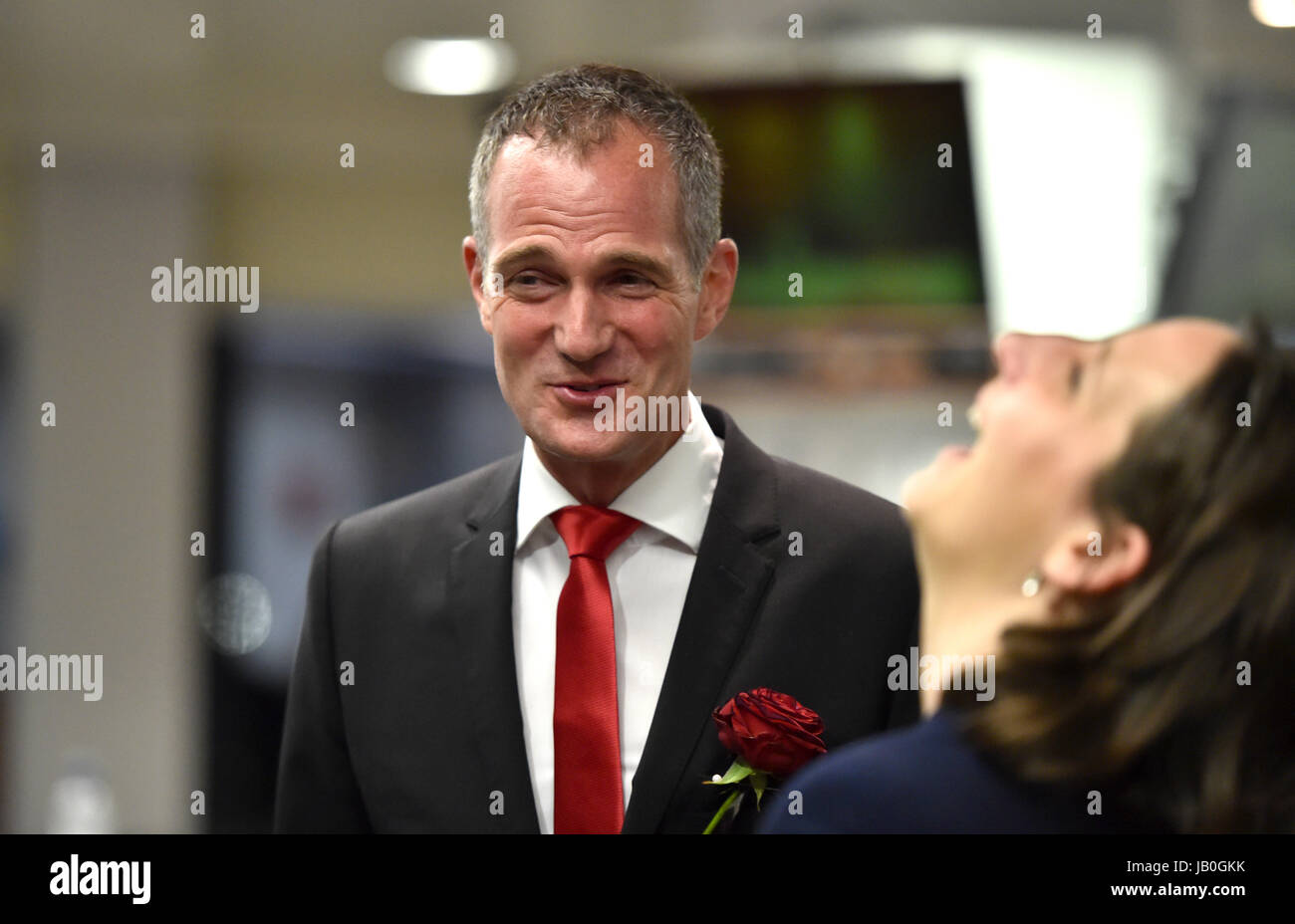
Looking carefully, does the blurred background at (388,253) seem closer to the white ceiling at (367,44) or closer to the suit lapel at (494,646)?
the white ceiling at (367,44)

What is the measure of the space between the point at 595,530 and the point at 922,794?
0.48 meters

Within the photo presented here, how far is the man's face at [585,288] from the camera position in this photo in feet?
4.81

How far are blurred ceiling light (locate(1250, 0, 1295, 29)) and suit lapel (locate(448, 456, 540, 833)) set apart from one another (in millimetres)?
1242

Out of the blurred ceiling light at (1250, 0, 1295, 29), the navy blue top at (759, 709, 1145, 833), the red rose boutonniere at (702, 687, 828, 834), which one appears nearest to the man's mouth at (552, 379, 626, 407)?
the red rose boutonniere at (702, 687, 828, 834)

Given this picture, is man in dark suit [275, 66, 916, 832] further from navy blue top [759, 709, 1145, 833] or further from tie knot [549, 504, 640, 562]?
navy blue top [759, 709, 1145, 833]

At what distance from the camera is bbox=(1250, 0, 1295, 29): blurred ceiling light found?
185cm

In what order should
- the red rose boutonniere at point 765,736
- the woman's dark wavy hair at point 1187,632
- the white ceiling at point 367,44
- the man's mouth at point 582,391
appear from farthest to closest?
the white ceiling at point 367,44
the man's mouth at point 582,391
the red rose boutonniere at point 765,736
the woman's dark wavy hair at point 1187,632

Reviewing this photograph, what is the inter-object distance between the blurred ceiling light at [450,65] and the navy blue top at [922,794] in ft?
5.34

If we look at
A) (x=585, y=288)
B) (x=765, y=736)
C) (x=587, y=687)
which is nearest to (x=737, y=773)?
(x=765, y=736)

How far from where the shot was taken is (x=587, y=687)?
4.94 feet

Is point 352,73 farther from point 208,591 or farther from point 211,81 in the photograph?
point 208,591

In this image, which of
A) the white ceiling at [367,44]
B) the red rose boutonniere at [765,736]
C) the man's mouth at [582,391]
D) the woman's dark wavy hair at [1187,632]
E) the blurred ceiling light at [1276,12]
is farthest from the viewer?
the white ceiling at [367,44]

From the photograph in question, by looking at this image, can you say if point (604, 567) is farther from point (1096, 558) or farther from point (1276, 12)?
point (1276, 12)

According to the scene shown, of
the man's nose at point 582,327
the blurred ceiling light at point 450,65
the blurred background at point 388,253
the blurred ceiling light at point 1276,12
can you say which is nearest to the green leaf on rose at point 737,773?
the man's nose at point 582,327
